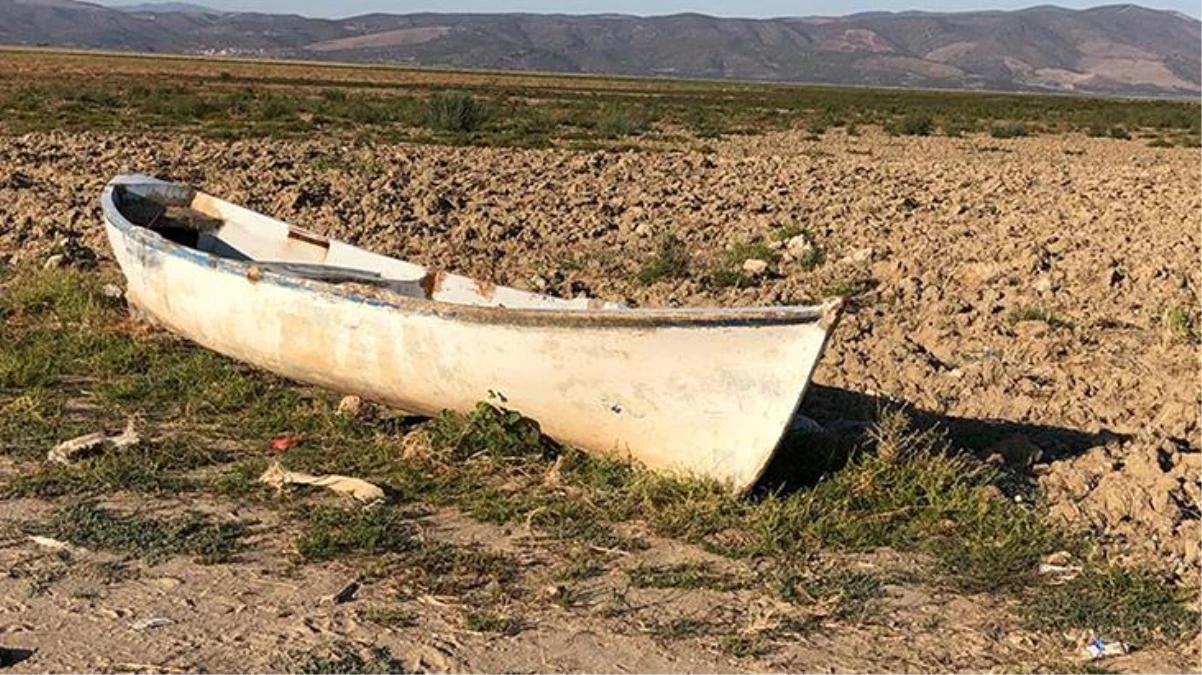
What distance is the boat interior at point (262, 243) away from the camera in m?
7.65

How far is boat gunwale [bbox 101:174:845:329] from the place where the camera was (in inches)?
188

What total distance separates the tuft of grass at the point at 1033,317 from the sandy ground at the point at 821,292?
0.07 metres

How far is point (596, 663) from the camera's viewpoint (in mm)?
3953

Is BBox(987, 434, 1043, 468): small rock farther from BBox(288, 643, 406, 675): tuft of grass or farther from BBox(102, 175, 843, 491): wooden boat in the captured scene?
BBox(288, 643, 406, 675): tuft of grass

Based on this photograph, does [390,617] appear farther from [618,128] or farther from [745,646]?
[618,128]

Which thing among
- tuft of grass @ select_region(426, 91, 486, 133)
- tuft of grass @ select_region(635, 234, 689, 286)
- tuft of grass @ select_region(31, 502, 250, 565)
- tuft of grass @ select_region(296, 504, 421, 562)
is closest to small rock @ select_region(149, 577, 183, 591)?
tuft of grass @ select_region(31, 502, 250, 565)

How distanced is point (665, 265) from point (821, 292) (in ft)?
4.33

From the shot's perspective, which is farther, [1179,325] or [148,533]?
[1179,325]

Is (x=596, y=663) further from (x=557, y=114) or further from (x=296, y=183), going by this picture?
(x=557, y=114)

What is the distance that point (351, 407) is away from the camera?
6.30 meters

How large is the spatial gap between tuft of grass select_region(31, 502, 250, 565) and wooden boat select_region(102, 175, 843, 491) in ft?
4.23

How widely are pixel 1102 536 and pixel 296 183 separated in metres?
10.8

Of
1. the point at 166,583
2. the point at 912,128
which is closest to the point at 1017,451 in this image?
the point at 166,583

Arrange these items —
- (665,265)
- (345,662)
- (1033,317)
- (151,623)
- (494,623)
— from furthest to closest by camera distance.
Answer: (665,265), (1033,317), (494,623), (151,623), (345,662)
